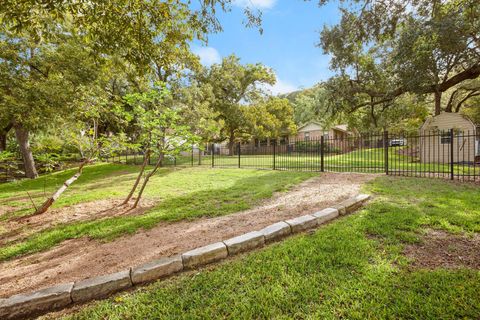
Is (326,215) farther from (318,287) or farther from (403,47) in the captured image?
(403,47)

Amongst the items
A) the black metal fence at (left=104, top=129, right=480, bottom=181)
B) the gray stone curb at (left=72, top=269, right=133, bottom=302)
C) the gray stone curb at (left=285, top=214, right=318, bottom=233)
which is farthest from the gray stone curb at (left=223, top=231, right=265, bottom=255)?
the black metal fence at (left=104, top=129, right=480, bottom=181)

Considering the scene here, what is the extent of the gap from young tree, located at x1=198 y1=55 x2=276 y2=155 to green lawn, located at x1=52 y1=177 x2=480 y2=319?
19723 mm

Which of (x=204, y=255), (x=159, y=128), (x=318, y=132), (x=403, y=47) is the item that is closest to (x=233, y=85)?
(x=318, y=132)

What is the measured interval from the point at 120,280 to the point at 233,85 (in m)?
23.4

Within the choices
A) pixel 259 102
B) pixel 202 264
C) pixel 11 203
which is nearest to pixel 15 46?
pixel 11 203

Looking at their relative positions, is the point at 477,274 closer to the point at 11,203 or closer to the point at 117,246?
the point at 117,246

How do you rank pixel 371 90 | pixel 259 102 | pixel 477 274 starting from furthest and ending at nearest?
pixel 259 102
pixel 371 90
pixel 477 274

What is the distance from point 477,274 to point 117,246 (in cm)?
423

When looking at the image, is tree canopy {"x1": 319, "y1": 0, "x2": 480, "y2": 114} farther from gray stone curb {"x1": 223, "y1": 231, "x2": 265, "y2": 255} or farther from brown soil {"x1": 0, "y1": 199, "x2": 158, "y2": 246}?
brown soil {"x1": 0, "y1": 199, "x2": 158, "y2": 246}

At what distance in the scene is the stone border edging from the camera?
74.7 inches

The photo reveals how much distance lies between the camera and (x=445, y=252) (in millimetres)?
2455

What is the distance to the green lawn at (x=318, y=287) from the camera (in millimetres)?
1691

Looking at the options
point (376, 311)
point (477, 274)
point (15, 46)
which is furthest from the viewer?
point (15, 46)

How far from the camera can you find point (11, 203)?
6.28 meters
